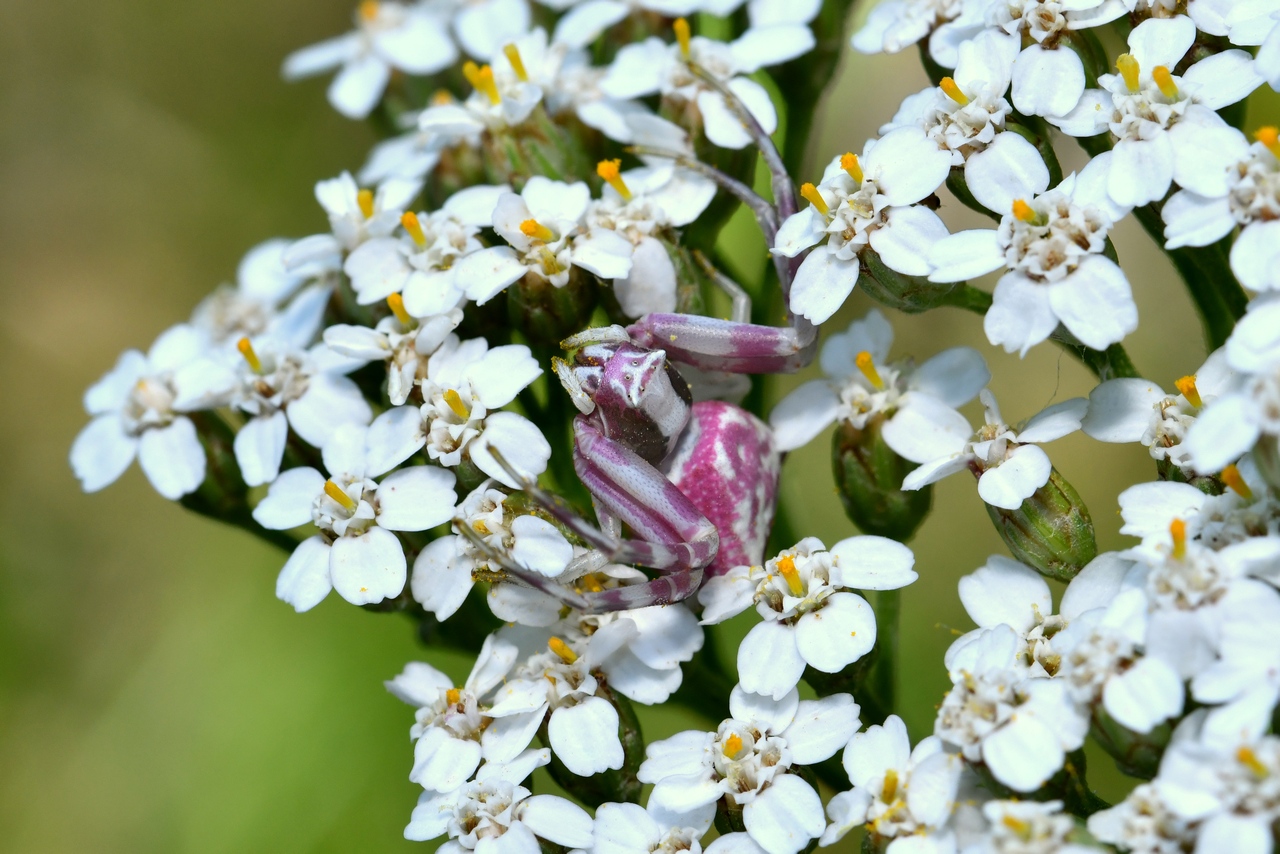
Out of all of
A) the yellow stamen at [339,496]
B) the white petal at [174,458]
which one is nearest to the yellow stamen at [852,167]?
the yellow stamen at [339,496]

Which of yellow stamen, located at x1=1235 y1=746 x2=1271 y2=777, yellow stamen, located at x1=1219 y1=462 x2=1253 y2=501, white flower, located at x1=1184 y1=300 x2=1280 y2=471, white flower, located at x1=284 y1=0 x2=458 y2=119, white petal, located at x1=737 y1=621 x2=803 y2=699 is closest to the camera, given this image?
yellow stamen, located at x1=1235 y1=746 x2=1271 y2=777

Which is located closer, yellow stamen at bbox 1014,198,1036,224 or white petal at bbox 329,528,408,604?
yellow stamen at bbox 1014,198,1036,224

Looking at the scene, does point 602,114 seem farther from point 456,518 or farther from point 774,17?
point 456,518

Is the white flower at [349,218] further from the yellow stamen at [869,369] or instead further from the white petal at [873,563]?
the white petal at [873,563]

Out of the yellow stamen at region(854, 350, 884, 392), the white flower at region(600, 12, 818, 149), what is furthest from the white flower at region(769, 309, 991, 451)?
the white flower at region(600, 12, 818, 149)

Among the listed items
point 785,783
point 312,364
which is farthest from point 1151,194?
point 312,364

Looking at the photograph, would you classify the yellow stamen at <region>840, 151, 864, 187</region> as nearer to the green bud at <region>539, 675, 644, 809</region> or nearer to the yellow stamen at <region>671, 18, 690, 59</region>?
the yellow stamen at <region>671, 18, 690, 59</region>
